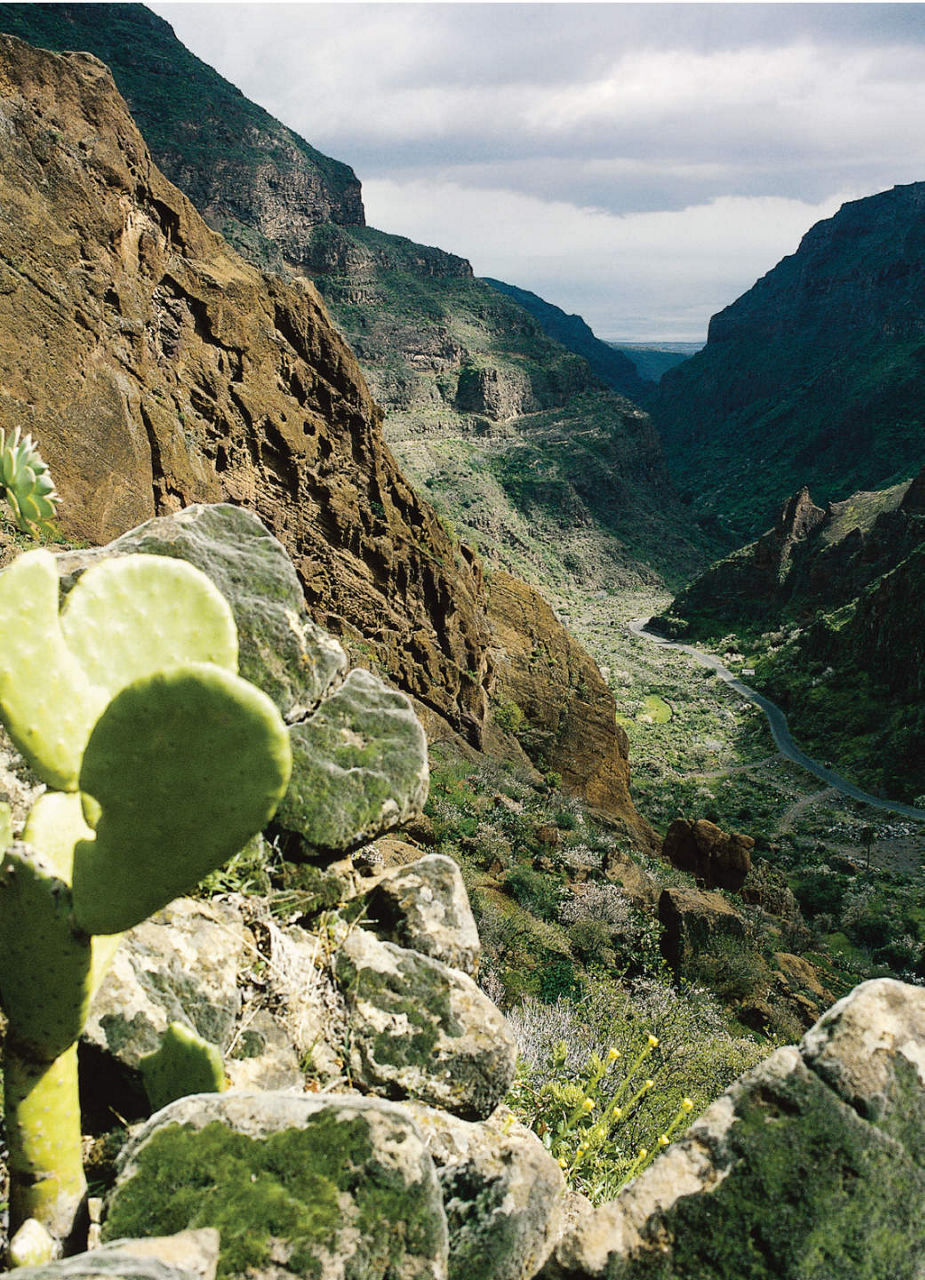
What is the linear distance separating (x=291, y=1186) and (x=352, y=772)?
151 centimetres

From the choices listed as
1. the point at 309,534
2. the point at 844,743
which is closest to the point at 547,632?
the point at 309,534

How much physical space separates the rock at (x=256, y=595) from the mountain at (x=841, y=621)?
40.4 metres

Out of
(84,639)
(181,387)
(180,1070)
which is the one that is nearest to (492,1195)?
(180,1070)

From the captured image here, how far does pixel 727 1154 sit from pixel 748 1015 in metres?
8.93

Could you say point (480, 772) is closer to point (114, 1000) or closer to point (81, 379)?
point (81, 379)

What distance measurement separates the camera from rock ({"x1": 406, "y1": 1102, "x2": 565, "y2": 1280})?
1.99 meters

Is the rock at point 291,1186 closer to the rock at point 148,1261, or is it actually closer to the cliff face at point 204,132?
the rock at point 148,1261

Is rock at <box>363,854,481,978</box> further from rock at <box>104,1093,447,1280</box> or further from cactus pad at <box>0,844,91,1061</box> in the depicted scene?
cactus pad at <box>0,844,91,1061</box>

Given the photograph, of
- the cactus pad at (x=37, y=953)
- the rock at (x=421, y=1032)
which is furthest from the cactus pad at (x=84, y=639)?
the rock at (x=421, y=1032)

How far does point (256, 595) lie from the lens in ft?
10.6

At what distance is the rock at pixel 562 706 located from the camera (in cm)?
1917

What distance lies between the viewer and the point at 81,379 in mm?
9914

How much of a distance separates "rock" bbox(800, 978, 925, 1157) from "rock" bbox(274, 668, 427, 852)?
166 cm

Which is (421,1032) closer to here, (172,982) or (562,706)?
(172,982)
